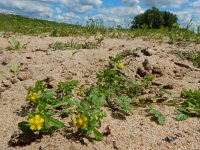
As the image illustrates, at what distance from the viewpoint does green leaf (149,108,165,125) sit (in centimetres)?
305

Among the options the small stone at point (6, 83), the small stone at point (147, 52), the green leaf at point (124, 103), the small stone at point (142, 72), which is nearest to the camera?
the green leaf at point (124, 103)

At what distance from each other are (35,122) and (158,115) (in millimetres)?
1040

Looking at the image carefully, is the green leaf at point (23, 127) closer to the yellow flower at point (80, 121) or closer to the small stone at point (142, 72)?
the yellow flower at point (80, 121)

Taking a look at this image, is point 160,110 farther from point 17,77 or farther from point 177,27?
point 177,27

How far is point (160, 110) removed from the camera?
3281mm

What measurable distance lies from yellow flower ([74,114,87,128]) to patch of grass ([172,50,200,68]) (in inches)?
93.4

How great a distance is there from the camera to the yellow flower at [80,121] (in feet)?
8.94

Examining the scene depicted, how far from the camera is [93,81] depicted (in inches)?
152

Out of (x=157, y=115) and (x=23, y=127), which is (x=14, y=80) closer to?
(x=23, y=127)

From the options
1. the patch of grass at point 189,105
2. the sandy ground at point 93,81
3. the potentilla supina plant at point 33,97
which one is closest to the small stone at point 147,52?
the sandy ground at point 93,81

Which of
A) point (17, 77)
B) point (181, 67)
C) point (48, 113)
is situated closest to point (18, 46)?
point (17, 77)

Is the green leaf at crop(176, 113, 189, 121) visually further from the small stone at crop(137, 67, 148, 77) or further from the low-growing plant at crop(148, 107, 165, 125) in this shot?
the small stone at crop(137, 67, 148, 77)

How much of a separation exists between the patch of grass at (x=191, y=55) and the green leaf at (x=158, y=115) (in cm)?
171

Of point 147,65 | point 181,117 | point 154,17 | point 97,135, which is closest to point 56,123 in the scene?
point 97,135
